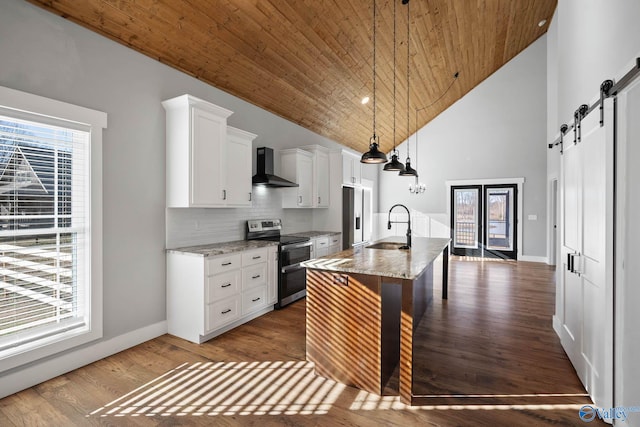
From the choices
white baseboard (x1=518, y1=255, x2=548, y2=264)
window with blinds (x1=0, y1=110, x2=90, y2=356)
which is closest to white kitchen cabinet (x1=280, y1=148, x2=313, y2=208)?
window with blinds (x1=0, y1=110, x2=90, y2=356)

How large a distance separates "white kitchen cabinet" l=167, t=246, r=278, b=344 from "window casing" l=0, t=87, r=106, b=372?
68 cm

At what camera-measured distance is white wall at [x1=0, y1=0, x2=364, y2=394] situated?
2.33m

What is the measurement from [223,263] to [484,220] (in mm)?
7284

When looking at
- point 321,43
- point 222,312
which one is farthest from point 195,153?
point 321,43

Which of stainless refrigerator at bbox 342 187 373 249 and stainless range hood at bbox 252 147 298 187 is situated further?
stainless refrigerator at bbox 342 187 373 249

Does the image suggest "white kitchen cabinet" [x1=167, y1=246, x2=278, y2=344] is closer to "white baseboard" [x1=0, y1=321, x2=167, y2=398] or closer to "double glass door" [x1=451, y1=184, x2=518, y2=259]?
"white baseboard" [x1=0, y1=321, x2=167, y2=398]

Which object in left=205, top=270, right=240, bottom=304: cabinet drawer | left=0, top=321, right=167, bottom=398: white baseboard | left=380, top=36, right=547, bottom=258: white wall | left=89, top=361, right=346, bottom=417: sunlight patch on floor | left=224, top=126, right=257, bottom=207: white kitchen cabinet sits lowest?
left=89, top=361, right=346, bottom=417: sunlight patch on floor

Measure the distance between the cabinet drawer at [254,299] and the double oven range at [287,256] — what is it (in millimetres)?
304

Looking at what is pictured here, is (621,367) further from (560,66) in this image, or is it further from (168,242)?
(168,242)

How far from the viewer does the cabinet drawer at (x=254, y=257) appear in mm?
3602

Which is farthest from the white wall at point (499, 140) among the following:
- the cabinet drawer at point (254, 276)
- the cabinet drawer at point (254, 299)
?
the cabinet drawer at point (254, 299)

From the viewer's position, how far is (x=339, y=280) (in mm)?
2438

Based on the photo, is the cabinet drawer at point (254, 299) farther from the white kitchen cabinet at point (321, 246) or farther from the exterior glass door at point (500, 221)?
the exterior glass door at point (500, 221)

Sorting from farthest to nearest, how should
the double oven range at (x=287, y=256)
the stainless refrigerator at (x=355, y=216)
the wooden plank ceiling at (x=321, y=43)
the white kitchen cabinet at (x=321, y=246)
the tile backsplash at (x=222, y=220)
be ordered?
the stainless refrigerator at (x=355, y=216), the white kitchen cabinet at (x=321, y=246), the double oven range at (x=287, y=256), the tile backsplash at (x=222, y=220), the wooden plank ceiling at (x=321, y=43)
